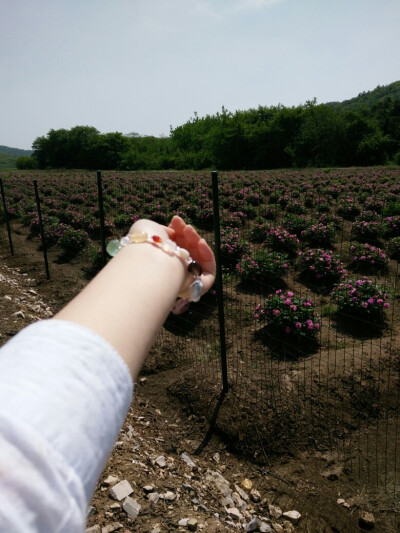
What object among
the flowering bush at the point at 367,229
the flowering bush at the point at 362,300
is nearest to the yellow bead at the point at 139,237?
the flowering bush at the point at 362,300

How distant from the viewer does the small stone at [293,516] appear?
2867mm

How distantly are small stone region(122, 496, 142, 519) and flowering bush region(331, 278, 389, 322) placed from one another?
391 centimetres

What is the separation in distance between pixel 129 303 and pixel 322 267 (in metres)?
6.85

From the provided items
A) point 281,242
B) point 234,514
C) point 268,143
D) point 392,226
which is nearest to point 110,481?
point 234,514

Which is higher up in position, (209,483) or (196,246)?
(196,246)

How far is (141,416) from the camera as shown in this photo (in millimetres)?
3877

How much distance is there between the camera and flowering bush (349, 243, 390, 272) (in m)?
7.51

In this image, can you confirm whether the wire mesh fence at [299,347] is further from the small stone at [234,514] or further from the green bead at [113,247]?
the green bead at [113,247]

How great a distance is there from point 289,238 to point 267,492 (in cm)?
600

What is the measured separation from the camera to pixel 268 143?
51.1m

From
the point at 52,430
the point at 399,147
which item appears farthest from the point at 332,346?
the point at 399,147

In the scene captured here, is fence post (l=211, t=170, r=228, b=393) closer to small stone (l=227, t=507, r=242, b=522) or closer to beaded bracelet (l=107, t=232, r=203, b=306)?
small stone (l=227, t=507, r=242, b=522)

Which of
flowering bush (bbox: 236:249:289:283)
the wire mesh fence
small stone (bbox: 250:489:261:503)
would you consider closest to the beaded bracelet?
small stone (bbox: 250:489:261:503)

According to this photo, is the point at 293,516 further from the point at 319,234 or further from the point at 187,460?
the point at 319,234
